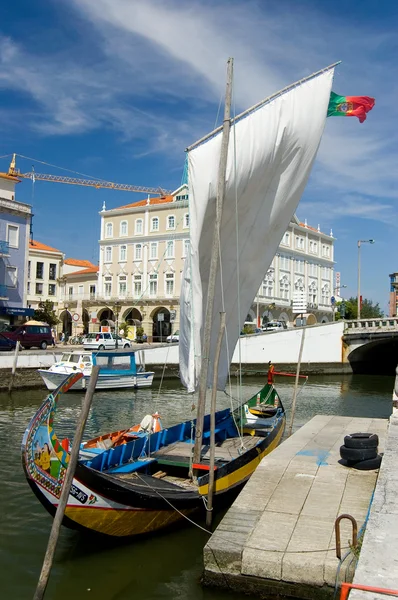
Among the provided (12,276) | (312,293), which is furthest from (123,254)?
(312,293)

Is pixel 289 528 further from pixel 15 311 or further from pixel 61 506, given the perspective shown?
pixel 15 311

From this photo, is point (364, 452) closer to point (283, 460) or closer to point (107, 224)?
point (283, 460)

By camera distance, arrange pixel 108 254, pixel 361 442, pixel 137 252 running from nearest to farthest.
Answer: pixel 361 442 < pixel 137 252 < pixel 108 254

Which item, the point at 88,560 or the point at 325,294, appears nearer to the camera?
the point at 88,560

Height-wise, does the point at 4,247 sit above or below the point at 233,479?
above

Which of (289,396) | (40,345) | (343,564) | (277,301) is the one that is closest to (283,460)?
(343,564)

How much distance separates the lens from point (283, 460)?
10891 mm

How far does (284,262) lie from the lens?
234 feet

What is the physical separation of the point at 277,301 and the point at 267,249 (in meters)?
56.1

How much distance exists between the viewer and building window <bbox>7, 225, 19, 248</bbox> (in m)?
46.4

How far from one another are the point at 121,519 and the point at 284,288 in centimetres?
6384

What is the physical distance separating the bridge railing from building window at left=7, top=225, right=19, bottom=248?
29362 millimetres

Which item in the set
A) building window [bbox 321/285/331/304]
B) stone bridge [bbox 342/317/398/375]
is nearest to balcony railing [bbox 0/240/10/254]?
stone bridge [bbox 342/317/398/375]

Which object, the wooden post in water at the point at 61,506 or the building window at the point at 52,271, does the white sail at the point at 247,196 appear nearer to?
the wooden post in water at the point at 61,506
